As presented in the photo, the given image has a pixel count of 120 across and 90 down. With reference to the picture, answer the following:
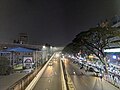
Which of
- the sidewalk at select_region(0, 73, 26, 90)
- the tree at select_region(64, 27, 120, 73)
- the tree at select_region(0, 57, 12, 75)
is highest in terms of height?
the tree at select_region(64, 27, 120, 73)

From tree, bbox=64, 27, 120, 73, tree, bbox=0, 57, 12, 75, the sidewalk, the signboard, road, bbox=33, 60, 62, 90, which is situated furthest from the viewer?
the signboard

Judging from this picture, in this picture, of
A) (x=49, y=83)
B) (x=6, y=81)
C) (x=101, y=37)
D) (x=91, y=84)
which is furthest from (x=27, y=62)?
(x=91, y=84)

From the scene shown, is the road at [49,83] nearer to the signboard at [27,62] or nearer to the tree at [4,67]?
the tree at [4,67]

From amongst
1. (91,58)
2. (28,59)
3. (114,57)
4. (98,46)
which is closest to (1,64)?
(28,59)

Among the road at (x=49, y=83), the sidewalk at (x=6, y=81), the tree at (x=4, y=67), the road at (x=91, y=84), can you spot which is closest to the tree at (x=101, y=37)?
the road at (x=91, y=84)

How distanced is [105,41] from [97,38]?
2446mm

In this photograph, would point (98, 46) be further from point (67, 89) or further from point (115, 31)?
point (67, 89)

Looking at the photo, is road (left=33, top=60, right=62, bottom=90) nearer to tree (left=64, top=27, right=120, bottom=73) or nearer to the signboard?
the signboard

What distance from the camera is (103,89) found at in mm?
30969

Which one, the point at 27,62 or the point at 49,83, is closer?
the point at 49,83

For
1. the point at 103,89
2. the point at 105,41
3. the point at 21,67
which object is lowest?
the point at 103,89

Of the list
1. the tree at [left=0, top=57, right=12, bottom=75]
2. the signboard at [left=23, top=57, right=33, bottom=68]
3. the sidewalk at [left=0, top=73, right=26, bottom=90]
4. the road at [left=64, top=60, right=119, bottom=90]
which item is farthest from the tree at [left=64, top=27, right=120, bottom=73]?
the tree at [left=0, top=57, right=12, bottom=75]

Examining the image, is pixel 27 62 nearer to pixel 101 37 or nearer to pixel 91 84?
pixel 101 37

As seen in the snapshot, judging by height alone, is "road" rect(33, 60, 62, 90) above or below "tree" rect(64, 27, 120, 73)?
below
